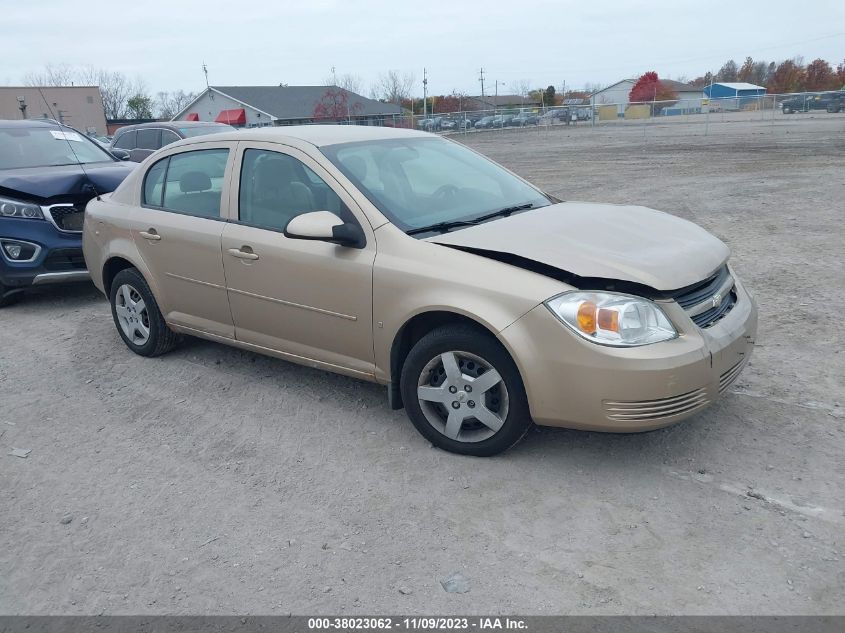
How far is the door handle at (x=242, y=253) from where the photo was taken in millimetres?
4531

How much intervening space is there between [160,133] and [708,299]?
41.0 feet

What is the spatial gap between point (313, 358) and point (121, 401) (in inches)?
57.3

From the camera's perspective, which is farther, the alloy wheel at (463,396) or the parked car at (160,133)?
the parked car at (160,133)

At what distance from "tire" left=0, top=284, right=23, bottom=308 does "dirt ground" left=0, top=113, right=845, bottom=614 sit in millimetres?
1853

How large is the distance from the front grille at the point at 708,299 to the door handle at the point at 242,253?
2481mm

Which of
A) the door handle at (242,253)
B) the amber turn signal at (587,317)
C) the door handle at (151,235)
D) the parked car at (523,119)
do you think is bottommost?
the parked car at (523,119)

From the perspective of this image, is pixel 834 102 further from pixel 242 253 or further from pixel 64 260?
pixel 242 253

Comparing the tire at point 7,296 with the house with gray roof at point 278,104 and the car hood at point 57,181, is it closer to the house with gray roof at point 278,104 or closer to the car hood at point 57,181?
the car hood at point 57,181

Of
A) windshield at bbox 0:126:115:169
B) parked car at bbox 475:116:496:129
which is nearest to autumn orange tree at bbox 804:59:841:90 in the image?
parked car at bbox 475:116:496:129

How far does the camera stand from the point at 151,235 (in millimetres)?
5219

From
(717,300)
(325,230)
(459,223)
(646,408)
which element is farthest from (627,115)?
(646,408)

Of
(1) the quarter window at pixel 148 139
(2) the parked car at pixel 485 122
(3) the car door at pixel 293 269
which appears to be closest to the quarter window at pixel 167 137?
(1) the quarter window at pixel 148 139

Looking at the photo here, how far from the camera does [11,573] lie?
3123 millimetres

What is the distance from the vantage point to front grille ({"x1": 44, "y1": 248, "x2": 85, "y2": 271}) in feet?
23.0
